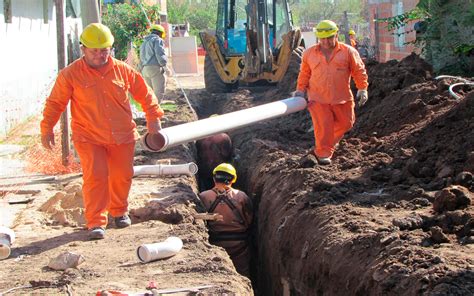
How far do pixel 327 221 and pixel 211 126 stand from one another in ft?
6.50

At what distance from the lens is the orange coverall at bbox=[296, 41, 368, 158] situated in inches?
380

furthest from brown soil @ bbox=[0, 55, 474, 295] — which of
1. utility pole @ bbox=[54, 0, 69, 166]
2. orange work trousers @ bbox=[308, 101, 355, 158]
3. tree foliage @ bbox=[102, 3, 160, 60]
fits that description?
tree foliage @ bbox=[102, 3, 160, 60]

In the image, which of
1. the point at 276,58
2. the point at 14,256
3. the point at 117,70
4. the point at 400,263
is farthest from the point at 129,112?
the point at 276,58

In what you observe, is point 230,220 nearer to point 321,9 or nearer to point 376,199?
point 376,199

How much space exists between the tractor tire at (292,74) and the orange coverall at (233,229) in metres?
7.35

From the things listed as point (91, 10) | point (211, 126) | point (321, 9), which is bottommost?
point (211, 126)

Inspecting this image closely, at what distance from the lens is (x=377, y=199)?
783cm

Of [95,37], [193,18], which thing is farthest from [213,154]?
[193,18]

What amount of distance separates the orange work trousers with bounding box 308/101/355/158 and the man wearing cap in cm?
514

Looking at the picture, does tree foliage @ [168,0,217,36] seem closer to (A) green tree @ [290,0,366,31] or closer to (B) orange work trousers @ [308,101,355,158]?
(A) green tree @ [290,0,366,31]

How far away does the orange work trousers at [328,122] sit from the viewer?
9703 mm

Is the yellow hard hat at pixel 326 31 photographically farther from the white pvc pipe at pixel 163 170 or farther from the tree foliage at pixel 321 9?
the tree foliage at pixel 321 9

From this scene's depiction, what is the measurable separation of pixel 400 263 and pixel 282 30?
1367 cm

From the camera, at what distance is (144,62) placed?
14641mm
